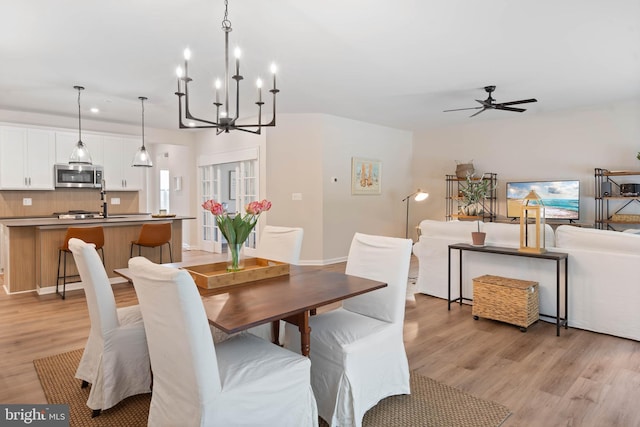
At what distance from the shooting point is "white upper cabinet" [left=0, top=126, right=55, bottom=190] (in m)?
5.84

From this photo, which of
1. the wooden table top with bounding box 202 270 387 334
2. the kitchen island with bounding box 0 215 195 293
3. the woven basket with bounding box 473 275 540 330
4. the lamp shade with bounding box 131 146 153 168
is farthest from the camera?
the lamp shade with bounding box 131 146 153 168

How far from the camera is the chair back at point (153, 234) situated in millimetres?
4959

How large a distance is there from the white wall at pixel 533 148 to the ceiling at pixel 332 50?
0.54 m

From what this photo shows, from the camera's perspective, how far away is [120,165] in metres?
6.92

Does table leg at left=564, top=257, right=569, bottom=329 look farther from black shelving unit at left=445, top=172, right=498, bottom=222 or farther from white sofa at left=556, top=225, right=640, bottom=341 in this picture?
black shelving unit at left=445, top=172, right=498, bottom=222

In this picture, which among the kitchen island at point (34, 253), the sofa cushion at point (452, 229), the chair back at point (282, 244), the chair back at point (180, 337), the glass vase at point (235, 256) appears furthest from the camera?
the kitchen island at point (34, 253)

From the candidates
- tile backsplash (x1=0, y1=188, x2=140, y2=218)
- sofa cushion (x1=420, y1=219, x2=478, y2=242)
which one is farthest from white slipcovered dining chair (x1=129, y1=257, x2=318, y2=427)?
tile backsplash (x1=0, y1=188, x2=140, y2=218)

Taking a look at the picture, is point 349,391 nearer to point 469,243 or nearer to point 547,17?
point 469,243

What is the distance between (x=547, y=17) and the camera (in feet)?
10.2

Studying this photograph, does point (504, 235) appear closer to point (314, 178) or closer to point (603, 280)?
point (603, 280)

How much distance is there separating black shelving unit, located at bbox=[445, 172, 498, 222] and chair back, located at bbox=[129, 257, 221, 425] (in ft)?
20.9

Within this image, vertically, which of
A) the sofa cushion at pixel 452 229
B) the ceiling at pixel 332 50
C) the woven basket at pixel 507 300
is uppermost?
the ceiling at pixel 332 50

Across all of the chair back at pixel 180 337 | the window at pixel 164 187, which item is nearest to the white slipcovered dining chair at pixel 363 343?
the chair back at pixel 180 337

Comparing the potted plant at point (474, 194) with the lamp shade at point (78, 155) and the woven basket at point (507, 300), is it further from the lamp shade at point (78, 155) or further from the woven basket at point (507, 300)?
the lamp shade at point (78, 155)
